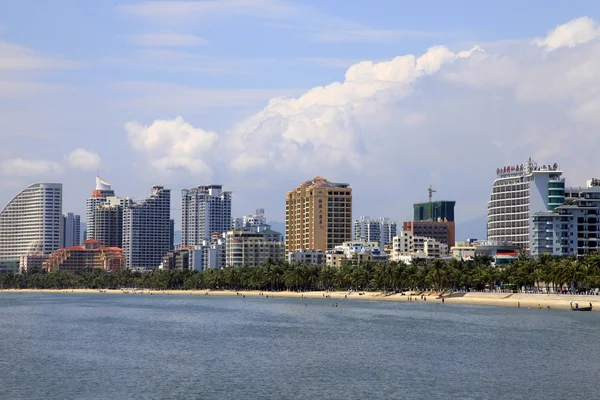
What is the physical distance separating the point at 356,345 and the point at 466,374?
29652 millimetres

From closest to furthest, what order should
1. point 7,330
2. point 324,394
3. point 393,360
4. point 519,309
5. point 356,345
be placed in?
point 324,394 → point 393,360 → point 356,345 → point 7,330 → point 519,309

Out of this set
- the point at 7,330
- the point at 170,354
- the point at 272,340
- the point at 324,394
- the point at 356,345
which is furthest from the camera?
the point at 7,330

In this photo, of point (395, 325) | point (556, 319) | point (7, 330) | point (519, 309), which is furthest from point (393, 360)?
point (519, 309)

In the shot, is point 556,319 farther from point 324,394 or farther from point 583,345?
point 324,394

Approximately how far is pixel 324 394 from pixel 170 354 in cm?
3489

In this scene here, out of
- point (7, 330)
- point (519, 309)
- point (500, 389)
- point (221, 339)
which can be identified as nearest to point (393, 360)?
point (500, 389)

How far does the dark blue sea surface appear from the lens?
82312mm

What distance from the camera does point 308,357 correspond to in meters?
106

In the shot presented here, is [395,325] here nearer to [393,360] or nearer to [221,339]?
[221,339]

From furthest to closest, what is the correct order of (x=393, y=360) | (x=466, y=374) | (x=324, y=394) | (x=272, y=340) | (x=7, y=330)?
(x=7, y=330)
(x=272, y=340)
(x=393, y=360)
(x=466, y=374)
(x=324, y=394)

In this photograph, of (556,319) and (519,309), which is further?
(519,309)

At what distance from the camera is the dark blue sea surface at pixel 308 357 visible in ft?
270

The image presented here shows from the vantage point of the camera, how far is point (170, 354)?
10994 centimetres

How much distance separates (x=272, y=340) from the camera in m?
127
